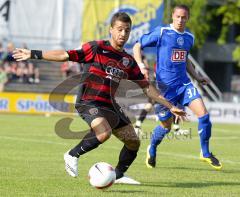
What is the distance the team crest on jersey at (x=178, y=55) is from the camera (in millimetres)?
12258

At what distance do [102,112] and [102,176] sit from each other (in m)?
0.91

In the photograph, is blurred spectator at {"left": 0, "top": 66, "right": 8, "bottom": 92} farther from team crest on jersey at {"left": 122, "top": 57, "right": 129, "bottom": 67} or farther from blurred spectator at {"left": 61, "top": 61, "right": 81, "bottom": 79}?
team crest on jersey at {"left": 122, "top": 57, "right": 129, "bottom": 67}

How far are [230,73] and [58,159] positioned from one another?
39157mm

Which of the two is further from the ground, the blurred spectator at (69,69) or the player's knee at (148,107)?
the player's knee at (148,107)

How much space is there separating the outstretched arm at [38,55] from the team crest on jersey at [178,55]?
3.40 m

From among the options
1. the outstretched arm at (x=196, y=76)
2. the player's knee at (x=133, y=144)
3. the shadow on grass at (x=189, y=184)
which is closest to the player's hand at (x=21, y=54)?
the player's knee at (x=133, y=144)

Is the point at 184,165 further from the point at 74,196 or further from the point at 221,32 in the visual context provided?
the point at 221,32

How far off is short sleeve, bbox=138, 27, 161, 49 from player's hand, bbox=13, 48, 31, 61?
354 centimetres

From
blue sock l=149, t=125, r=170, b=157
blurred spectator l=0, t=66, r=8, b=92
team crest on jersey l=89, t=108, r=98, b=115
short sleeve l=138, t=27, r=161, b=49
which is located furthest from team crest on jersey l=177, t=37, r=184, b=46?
blurred spectator l=0, t=66, r=8, b=92

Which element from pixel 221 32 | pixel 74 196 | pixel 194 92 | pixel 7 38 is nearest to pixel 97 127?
pixel 74 196

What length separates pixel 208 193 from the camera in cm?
912

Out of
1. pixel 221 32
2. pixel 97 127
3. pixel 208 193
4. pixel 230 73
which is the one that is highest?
pixel 97 127

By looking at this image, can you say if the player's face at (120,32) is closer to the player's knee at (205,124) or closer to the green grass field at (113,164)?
the green grass field at (113,164)

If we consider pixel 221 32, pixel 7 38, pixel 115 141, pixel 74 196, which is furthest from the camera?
pixel 221 32
